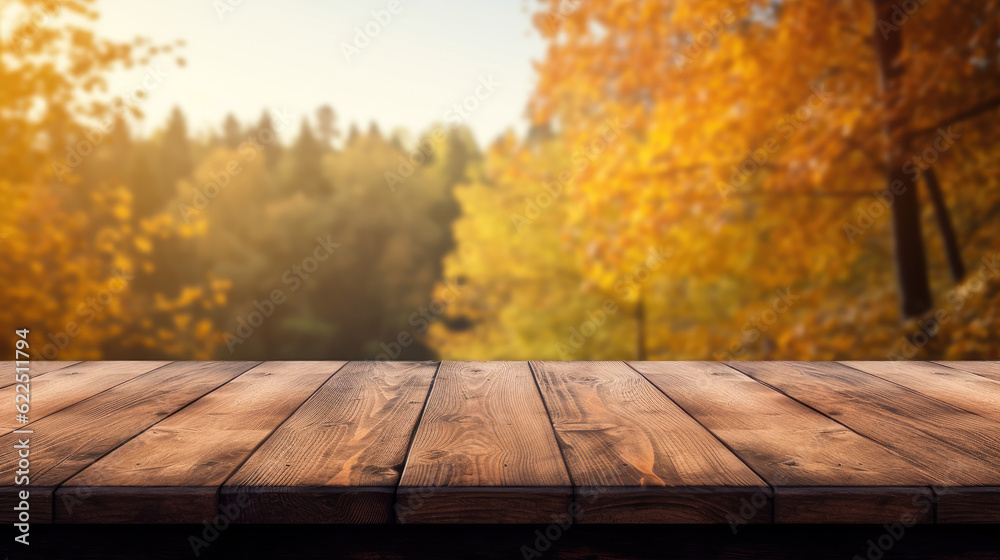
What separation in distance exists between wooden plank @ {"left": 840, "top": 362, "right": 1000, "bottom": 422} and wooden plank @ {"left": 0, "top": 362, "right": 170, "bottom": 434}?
181 centimetres

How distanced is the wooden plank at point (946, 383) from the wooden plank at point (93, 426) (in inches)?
61.9

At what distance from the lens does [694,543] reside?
89 cm

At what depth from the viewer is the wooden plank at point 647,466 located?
0.84m

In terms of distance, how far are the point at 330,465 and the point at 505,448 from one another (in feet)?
0.87

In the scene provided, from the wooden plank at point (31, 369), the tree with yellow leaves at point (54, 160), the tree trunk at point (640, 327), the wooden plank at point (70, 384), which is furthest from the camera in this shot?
the tree trunk at point (640, 327)

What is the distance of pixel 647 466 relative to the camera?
0.92 meters

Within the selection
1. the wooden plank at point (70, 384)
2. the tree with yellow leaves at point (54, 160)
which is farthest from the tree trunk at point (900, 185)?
the tree with yellow leaves at point (54, 160)

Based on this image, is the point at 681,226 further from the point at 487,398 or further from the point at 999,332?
the point at 487,398

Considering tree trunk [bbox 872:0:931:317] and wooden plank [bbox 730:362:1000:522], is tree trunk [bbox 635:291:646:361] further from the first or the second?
wooden plank [bbox 730:362:1000:522]

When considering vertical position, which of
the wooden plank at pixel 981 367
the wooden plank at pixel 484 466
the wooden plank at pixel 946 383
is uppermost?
the wooden plank at pixel 484 466

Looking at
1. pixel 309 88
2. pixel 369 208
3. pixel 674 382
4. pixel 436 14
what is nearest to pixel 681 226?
pixel 674 382

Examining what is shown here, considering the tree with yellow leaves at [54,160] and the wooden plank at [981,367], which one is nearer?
the wooden plank at [981,367]

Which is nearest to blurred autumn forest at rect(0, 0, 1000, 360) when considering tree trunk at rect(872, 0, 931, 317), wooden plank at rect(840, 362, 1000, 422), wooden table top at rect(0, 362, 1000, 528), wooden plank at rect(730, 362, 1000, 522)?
tree trunk at rect(872, 0, 931, 317)

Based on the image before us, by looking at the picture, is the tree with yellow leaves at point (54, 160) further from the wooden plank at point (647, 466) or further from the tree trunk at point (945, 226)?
the tree trunk at point (945, 226)
